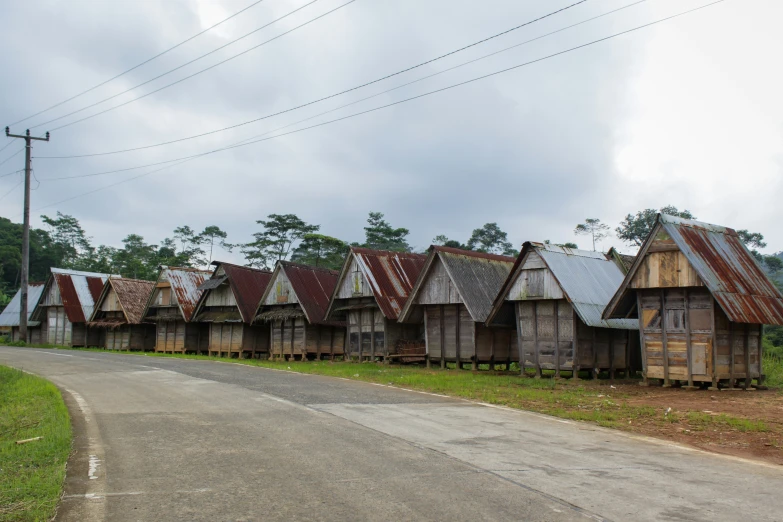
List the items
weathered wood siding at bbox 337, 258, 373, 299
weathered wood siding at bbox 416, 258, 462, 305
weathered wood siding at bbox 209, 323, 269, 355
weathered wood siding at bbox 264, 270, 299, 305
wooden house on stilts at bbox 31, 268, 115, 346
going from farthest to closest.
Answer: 1. wooden house on stilts at bbox 31, 268, 115, 346
2. weathered wood siding at bbox 209, 323, 269, 355
3. weathered wood siding at bbox 264, 270, 299, 305
4. weathered wood siding at bbox 337, 258, 373, 299
5. weathered wood siding at bbox 416, 258, 462, 305

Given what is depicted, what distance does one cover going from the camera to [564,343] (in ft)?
72.5

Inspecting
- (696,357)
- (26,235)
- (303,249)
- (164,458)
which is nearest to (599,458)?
(164,458)

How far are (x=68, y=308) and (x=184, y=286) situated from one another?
13554 mm

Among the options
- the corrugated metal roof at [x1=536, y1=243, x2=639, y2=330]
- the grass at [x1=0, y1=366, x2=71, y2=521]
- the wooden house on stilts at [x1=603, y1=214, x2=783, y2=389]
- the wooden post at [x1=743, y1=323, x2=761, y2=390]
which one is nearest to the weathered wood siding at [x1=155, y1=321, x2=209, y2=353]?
the grass at [x1=0, y1=366, x2=71, y2=521]

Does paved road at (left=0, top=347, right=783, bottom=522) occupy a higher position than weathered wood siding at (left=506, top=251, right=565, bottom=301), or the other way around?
weathered wood siding at (left=506, top=251, right=565, bottom=301)

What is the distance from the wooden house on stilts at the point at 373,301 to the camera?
3031cm

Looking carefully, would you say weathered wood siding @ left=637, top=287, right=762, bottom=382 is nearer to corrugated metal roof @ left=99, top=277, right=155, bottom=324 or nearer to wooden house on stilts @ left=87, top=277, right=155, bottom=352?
corrugated metal roof @ left=99, top=277, right=155, bottom=324

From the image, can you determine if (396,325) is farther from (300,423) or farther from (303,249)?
(303,249)

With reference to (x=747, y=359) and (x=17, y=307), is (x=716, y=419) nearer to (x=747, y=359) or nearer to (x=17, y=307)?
(x=747, y=359)

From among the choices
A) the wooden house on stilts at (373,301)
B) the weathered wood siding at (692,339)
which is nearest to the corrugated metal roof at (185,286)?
the wooden house on stilts at (373,301)

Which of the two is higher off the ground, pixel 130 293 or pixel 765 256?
pixel 765 256

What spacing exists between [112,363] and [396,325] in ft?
41.5

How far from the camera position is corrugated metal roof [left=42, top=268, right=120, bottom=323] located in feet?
171

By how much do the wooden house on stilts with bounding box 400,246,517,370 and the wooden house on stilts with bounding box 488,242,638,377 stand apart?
233 centimetres
